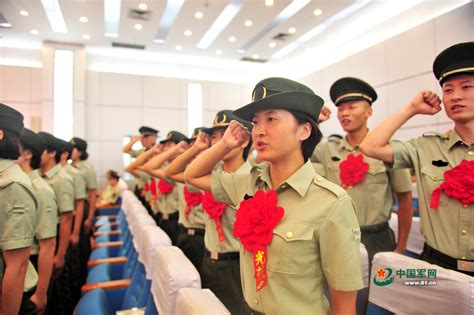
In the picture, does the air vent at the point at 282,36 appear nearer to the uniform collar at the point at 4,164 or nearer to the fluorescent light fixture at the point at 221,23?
the fluorescent light fixture at the point at 221,23

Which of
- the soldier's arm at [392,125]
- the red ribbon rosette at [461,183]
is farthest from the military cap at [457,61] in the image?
the red ribbon rosette at [461,183]

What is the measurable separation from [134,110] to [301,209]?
9298mm

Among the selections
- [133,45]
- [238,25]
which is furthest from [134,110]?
[238,25]

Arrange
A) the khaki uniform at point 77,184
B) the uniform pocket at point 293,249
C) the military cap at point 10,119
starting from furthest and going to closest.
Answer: the khaki uniform at point 77,184
the military cap at point 10,119
the uniform pocket at point 293,249

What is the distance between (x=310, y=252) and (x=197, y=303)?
1.31 ft

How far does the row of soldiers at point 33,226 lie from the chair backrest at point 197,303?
0.88m

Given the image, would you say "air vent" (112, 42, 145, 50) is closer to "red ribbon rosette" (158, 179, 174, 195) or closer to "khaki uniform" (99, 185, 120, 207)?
"khaki uniform" (99, 185, 120, 207)

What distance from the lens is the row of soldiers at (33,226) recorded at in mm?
1508

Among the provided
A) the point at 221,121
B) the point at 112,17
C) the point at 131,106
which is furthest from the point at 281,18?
the point at 221,121

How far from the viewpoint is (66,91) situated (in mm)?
9117

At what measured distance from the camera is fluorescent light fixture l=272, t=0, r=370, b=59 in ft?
21.9

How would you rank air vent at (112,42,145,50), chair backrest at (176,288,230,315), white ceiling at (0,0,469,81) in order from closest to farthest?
chair backrest at (176,288,230,315) → white ceiling at (0,0,469,81) → air vent at (112,42,145,50)

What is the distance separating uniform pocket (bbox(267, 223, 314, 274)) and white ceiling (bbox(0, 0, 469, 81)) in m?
5.52

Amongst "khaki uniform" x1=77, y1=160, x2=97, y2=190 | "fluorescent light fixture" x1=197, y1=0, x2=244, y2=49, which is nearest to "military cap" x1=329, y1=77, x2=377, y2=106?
"khaki uniform" x1=77, y1=160, x2=97, y2=190
